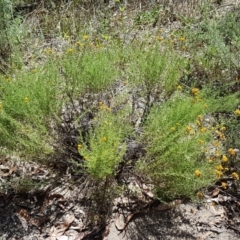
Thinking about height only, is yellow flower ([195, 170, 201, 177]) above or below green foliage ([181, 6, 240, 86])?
above

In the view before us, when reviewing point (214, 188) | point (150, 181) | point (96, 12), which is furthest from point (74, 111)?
point (96, 12)

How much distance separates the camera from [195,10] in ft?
17.0

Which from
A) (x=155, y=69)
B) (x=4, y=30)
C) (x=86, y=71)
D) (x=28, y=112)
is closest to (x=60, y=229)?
(x=28, y=112)

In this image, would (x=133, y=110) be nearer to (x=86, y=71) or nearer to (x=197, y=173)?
(x=86, y=71)

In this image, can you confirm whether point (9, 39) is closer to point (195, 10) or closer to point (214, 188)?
point (195, 10)

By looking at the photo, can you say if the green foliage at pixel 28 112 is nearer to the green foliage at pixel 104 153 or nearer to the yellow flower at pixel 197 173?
the green foliage at pixel 104 153

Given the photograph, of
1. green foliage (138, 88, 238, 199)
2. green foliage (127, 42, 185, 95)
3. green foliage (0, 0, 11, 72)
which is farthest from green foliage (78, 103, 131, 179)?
green foliage (0, 0, 11, 72)

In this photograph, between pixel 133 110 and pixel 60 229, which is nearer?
pixel 60 229

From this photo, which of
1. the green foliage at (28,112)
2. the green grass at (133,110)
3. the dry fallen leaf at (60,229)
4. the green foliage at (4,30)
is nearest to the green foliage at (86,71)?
the green grass at (133,110)

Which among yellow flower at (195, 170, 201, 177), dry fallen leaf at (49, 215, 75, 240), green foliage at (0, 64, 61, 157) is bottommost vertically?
dry fallen leaf at (49, 215, 75, 240)

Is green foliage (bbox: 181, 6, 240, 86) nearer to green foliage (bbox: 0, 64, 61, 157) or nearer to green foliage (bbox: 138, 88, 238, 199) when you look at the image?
green foliage (bbox: 138, 88, 238, 199)

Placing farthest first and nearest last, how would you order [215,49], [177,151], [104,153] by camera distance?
[215,49] < [177,151] < [104,153]

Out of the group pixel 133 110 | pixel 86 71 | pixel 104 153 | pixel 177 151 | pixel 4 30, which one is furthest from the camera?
pixel 4 30

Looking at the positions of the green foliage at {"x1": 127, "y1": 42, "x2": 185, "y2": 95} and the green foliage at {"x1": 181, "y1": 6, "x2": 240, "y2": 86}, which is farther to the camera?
the green foliage at {"x1": 181, "y1": 6, "x2": 240, "y2": 86}
